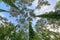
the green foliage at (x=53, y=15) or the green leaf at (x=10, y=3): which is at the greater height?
the green leaf at (x=10, y=3)

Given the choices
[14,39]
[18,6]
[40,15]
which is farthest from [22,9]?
[14,39]

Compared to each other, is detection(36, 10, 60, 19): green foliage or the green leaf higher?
the green leaf

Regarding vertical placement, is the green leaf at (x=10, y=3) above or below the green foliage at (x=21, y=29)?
above

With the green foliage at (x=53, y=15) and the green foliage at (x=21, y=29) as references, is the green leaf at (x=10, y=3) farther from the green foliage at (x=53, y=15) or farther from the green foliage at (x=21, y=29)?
the green foliage at (x=53, y=15)

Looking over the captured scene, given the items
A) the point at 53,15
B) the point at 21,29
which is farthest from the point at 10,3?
the point at 53,15

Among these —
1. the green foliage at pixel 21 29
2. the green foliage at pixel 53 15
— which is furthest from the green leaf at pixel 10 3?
the green foliage at pixel 53 15

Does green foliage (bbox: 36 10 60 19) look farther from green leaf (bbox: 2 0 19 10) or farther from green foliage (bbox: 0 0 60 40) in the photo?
green leaf (bbox: 2 0 19 10)

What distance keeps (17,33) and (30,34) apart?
0.68 feet

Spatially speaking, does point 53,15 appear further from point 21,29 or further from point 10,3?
point 10,3

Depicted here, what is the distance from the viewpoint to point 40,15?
2992 millimetres

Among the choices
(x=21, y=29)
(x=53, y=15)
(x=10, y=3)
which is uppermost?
(x=10, y=3)

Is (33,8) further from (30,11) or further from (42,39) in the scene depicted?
(42,39)

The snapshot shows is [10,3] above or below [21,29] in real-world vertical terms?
above

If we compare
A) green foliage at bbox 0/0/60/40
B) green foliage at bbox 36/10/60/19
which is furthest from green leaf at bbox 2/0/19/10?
green foliage at bbox 36/10/60/19
